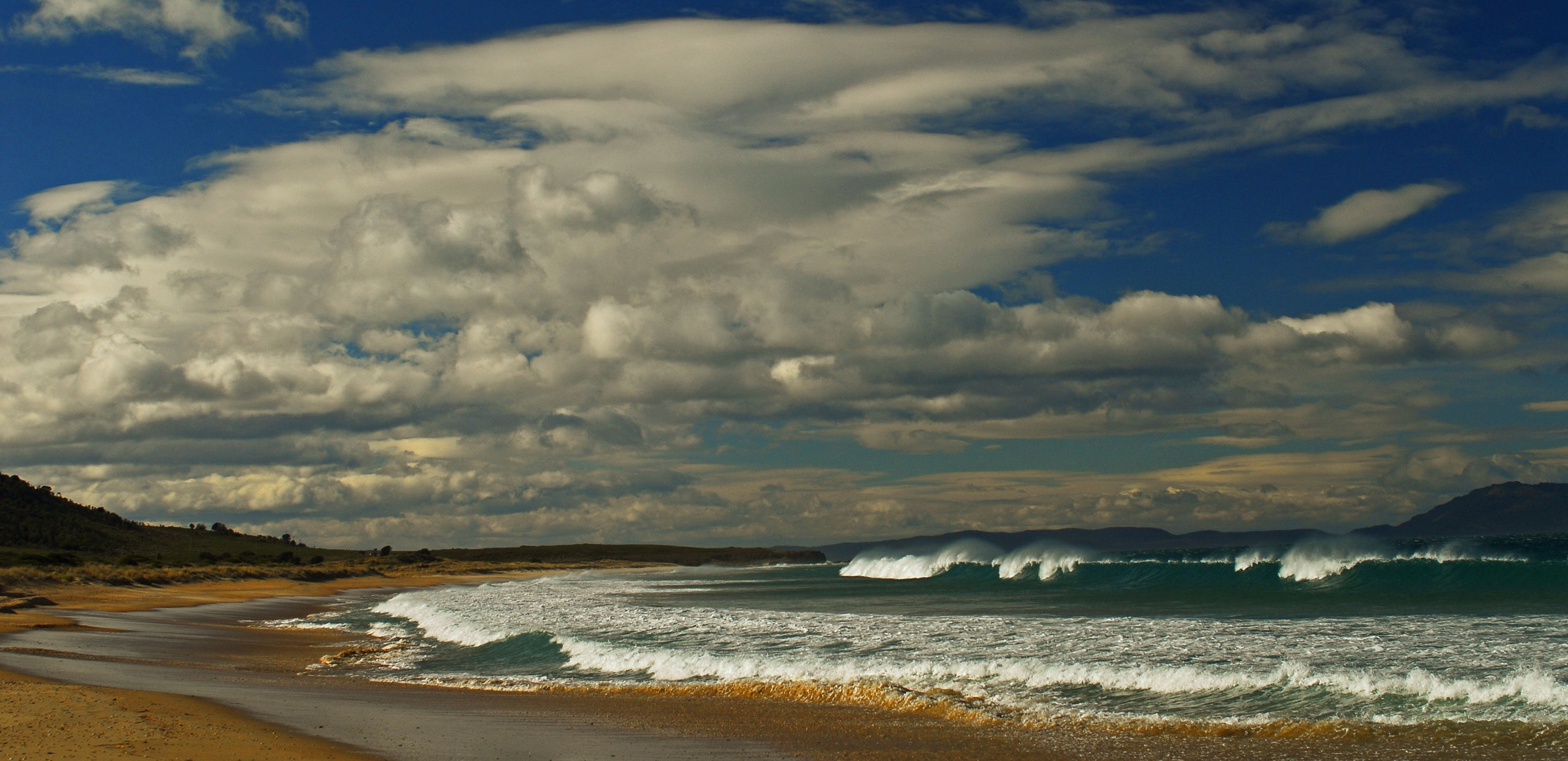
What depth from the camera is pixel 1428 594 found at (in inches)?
1430

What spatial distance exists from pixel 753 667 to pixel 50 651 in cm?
1685

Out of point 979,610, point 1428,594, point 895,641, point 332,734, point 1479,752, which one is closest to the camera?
point 1479,752

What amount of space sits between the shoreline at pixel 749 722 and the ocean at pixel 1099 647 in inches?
23.0

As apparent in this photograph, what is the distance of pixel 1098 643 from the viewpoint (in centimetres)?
2136

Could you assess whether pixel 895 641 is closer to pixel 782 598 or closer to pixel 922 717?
pixel 922 717

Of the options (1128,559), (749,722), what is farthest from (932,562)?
(749,722)

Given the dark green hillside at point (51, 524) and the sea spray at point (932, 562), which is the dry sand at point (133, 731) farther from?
the dark green hillside at point (51, 524)

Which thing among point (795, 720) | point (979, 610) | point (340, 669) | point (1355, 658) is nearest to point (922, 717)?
point (795, 720)

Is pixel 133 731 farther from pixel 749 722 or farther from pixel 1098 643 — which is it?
pixel 1098 643

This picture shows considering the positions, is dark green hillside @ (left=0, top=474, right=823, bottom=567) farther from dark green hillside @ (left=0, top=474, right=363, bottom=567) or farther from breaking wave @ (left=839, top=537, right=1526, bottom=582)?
breaking wave @ (left=839, top=537, right=1526, bottom=582)

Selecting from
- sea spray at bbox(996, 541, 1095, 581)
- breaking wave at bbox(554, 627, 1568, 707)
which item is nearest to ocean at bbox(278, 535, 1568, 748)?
breaking wave at bbox(554, 627, 1568, 707)

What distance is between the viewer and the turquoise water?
15.3 metres

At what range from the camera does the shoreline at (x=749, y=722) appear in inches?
504

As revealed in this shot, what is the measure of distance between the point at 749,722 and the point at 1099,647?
842cm
